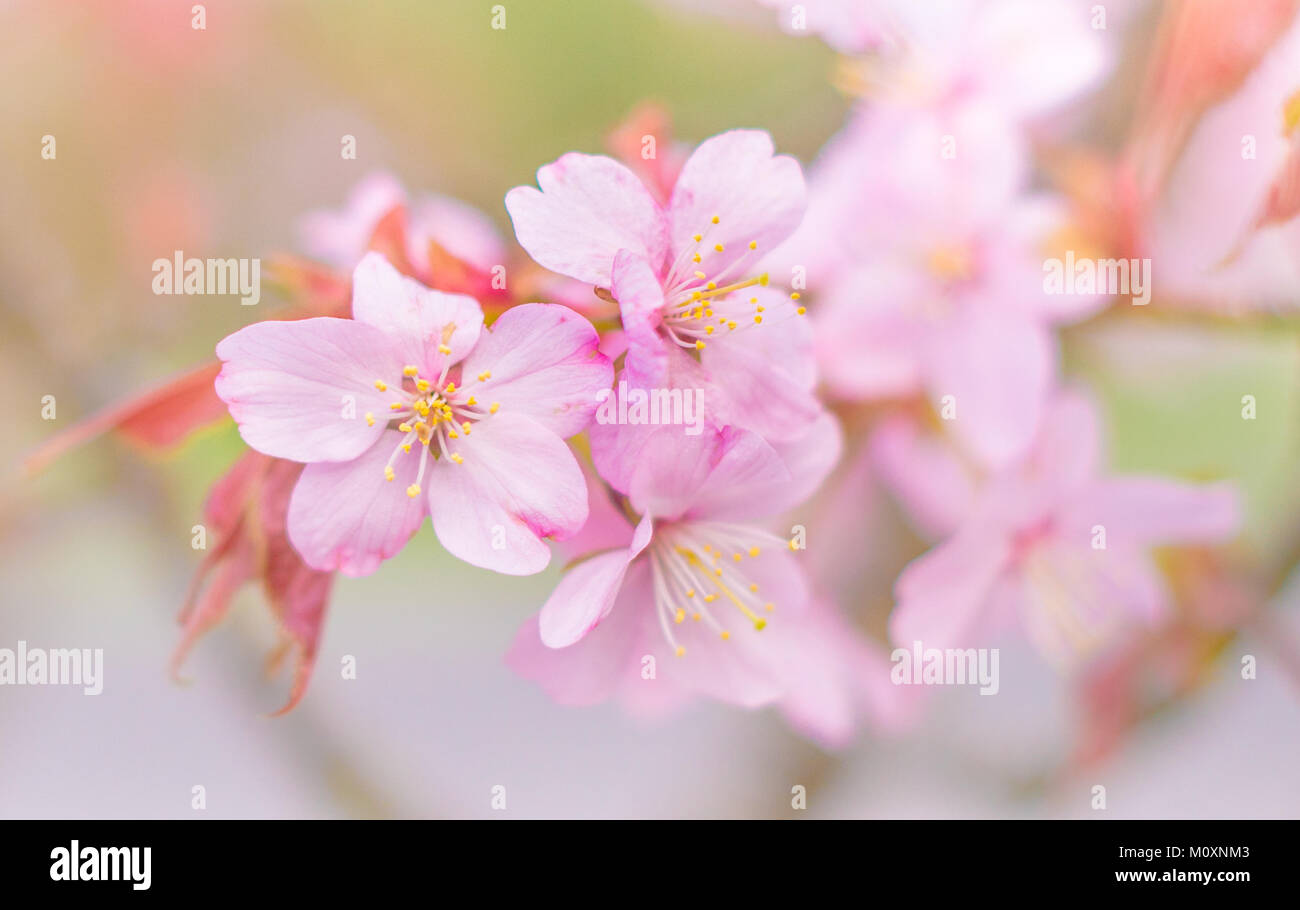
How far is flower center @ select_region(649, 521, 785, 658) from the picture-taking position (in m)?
0.47

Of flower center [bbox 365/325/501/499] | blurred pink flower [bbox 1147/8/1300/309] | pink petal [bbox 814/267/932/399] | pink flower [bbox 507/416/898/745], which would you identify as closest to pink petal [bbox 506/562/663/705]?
pink flower [bbox 507/416/898/745]

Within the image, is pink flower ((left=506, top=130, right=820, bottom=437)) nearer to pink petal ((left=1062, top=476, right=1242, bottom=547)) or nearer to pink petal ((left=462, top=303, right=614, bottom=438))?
pink petal ((left=462, top=303, right=614, bottom=438))

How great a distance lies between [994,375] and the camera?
Result: 1.94ft

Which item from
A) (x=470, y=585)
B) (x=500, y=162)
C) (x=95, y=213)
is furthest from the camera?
(x=470, y=585)

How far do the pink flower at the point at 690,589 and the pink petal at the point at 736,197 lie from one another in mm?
90

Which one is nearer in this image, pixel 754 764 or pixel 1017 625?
pixel 1017 625

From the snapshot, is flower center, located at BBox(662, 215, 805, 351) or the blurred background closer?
flower center, located at BBox(662, 215, 805, 351)

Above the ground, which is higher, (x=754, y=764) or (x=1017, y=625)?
(x=1017, y=625)

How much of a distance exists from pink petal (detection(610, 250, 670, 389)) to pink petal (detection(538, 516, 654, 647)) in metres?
0.06

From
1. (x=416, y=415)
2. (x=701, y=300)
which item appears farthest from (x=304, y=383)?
(x=701, y=300)
